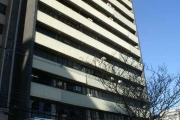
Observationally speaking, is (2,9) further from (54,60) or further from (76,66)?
(76,66)

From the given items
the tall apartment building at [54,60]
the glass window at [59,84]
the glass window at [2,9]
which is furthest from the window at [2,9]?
the glass window at [59,84]

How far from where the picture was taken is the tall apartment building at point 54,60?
72.3 ft

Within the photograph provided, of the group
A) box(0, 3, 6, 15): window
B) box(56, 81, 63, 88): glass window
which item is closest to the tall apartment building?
box(56, 81, 63, 88): glass window

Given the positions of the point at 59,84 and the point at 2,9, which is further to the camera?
the point at 59,84

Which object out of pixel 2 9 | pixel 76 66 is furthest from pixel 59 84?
pixel 2 9

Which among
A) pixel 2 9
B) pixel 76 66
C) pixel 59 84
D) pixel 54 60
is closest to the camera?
pixel 2 9

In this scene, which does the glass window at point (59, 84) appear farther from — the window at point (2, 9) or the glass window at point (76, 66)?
the window at point (2, 9)

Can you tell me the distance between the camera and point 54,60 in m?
A: 26.2

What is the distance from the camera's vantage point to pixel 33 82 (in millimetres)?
22391

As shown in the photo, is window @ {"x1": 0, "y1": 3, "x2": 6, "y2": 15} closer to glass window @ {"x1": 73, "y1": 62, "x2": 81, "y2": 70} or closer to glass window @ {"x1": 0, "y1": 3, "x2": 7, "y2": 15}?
glass window @ {"x1": 0, "y1": 3, "x2": 7, "y2": 15}

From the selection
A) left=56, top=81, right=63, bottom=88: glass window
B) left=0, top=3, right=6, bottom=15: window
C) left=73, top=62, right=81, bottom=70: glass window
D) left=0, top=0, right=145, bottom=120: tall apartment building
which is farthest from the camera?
left=73, top=62, right=81, bottom=70: glass window

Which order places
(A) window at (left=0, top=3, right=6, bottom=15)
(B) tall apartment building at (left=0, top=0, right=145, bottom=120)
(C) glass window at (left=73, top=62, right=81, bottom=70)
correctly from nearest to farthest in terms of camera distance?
(B) tall apartment building at (left=0, top=0, right=145, bottom=120), (A) window at (left=0, top=3, right=6, bottom=15), (C) glass window at (left=73, top=62, right=81, bottom=70)

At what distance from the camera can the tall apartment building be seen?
868 inches

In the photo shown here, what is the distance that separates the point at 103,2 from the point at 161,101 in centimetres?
2174
